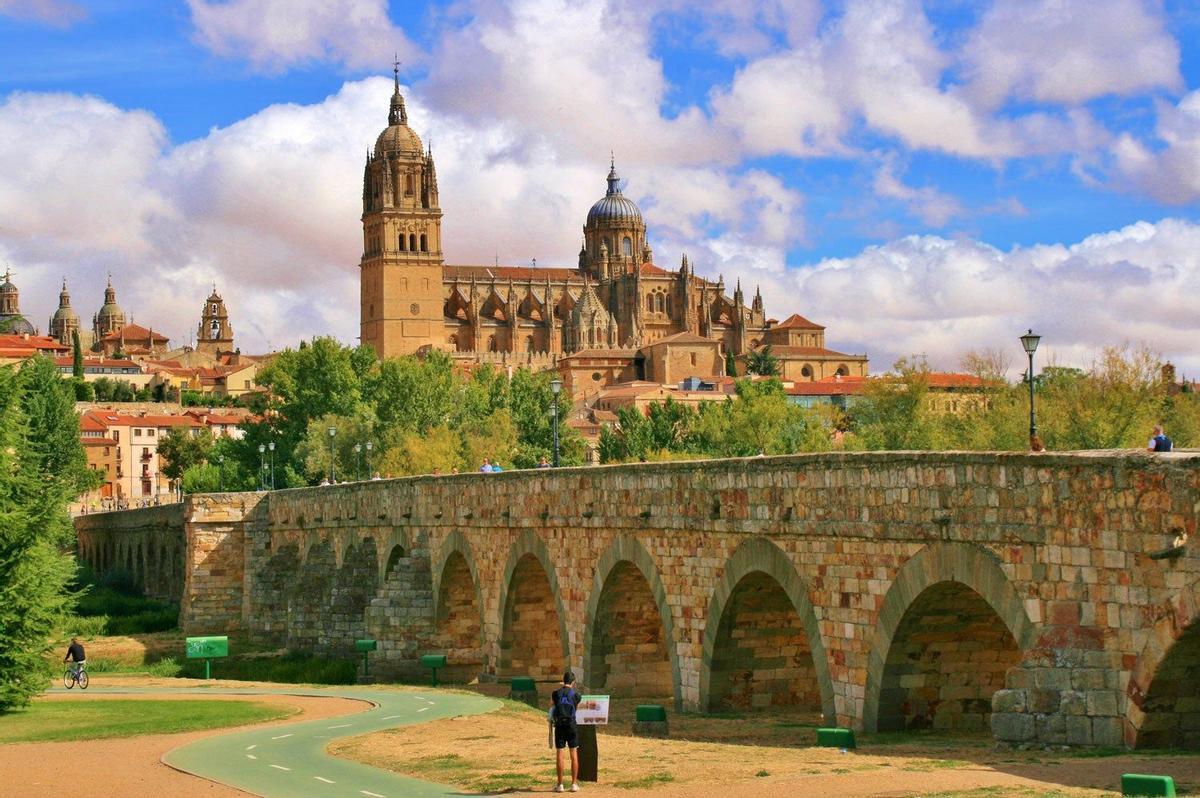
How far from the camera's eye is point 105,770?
68.9ft

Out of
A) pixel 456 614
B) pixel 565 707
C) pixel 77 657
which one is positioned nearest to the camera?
pixel 565 707

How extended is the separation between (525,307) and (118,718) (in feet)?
525

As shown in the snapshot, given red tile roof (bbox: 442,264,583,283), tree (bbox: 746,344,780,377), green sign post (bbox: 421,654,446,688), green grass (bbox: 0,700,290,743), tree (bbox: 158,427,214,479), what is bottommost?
green grass (bbox: 0,700,290,743)

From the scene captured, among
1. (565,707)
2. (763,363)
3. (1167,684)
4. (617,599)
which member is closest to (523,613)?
(617,599)

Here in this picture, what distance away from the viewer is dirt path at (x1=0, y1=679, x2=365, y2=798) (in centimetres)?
1898

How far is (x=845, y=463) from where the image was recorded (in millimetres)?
18969

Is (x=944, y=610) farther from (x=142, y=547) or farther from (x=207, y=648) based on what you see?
(x=142, y=547)

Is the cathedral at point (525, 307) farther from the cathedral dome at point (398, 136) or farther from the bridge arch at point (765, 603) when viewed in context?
the bridge arch at point (765, 603)

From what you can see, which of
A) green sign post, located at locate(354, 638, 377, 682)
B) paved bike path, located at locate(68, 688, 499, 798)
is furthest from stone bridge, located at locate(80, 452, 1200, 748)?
paved bike path, located at locate(68, 688, 499, 798)

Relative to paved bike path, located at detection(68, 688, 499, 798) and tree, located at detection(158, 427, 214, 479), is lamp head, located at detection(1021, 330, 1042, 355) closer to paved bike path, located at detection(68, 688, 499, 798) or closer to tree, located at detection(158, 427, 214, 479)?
paved bike path, located at detection(68, 688, 499, 798)

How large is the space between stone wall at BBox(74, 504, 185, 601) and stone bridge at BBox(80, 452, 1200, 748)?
2908 cm

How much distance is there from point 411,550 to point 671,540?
14.4m

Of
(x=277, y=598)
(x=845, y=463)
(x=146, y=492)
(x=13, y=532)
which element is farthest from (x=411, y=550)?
(x=146, y=492)

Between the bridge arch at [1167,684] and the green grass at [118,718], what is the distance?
611 inches
